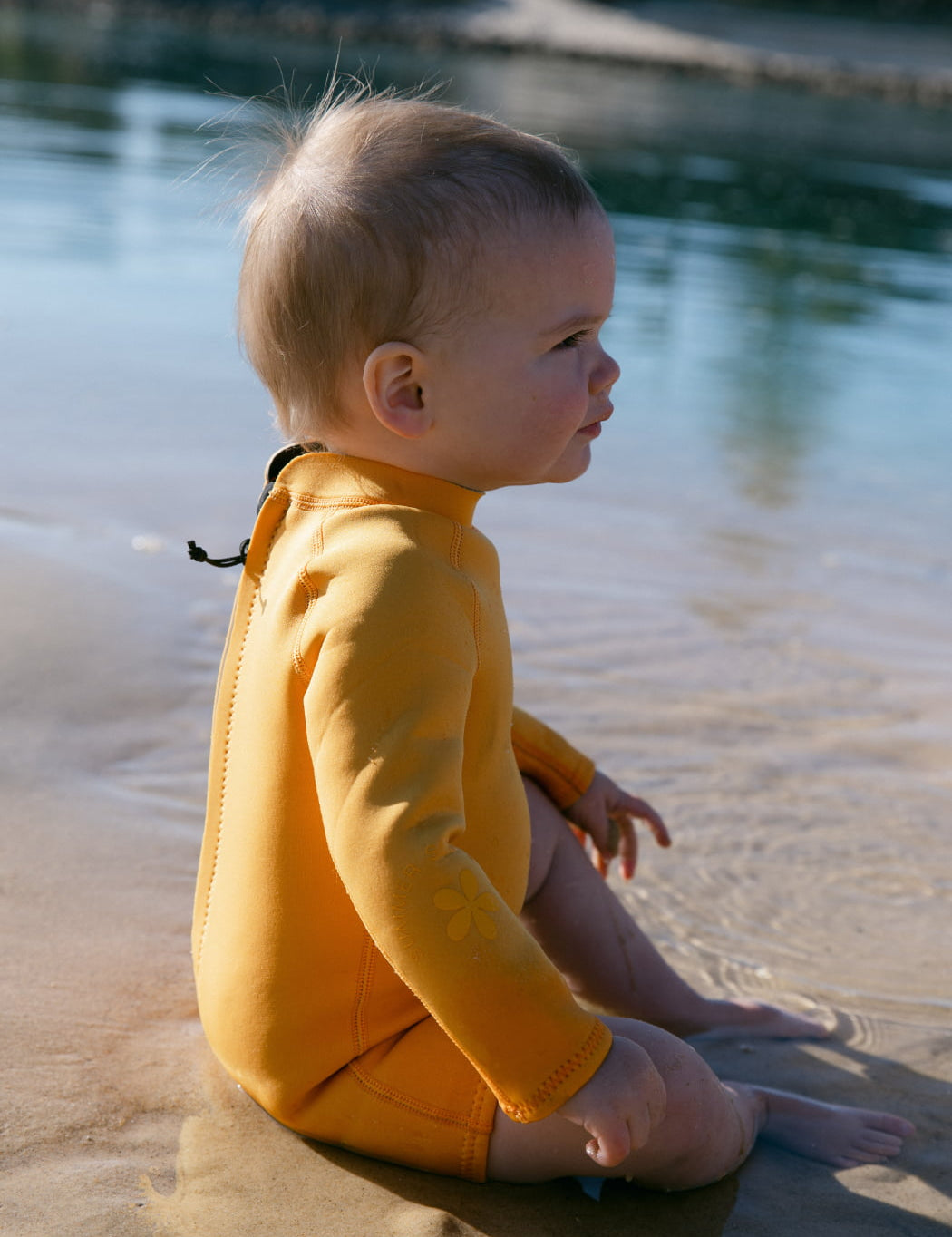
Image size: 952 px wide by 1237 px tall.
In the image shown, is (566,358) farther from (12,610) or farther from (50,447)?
(50,447)

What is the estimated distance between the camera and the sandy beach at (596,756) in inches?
62.6

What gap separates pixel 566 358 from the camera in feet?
5.21

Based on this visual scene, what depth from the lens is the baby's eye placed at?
5.23 ft

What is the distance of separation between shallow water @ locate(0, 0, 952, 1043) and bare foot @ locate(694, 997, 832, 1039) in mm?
104

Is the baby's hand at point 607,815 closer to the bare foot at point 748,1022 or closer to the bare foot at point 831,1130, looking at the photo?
the bare foot at point 748,1022

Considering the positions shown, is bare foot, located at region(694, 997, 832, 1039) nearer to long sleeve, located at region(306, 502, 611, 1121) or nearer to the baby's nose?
long sleeve, located at region(306, 502, 611, 1121)

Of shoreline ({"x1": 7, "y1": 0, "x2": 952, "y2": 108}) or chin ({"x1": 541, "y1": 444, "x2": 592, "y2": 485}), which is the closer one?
chin ({"x1": 541, "y1": 444, "x2": 592, "y2": 485})

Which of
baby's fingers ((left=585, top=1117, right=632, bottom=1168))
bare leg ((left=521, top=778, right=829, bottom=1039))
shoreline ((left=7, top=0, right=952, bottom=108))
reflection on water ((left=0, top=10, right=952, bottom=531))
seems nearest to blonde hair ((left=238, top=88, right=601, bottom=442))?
bare leg ((left=521, top=778, right=829, bottom=1039))

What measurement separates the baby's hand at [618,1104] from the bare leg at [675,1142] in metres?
0.09

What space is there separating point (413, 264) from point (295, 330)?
0.16 m

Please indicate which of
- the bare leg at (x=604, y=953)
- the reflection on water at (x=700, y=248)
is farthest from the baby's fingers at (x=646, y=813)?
the reflection on water at (x=700, y=248)

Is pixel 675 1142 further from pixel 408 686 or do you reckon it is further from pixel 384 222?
pixel 384 222

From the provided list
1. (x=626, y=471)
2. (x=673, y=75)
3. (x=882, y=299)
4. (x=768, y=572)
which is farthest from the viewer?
(x=673, y=75)

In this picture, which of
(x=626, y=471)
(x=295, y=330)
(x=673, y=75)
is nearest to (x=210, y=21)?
(x=673, y=75)
